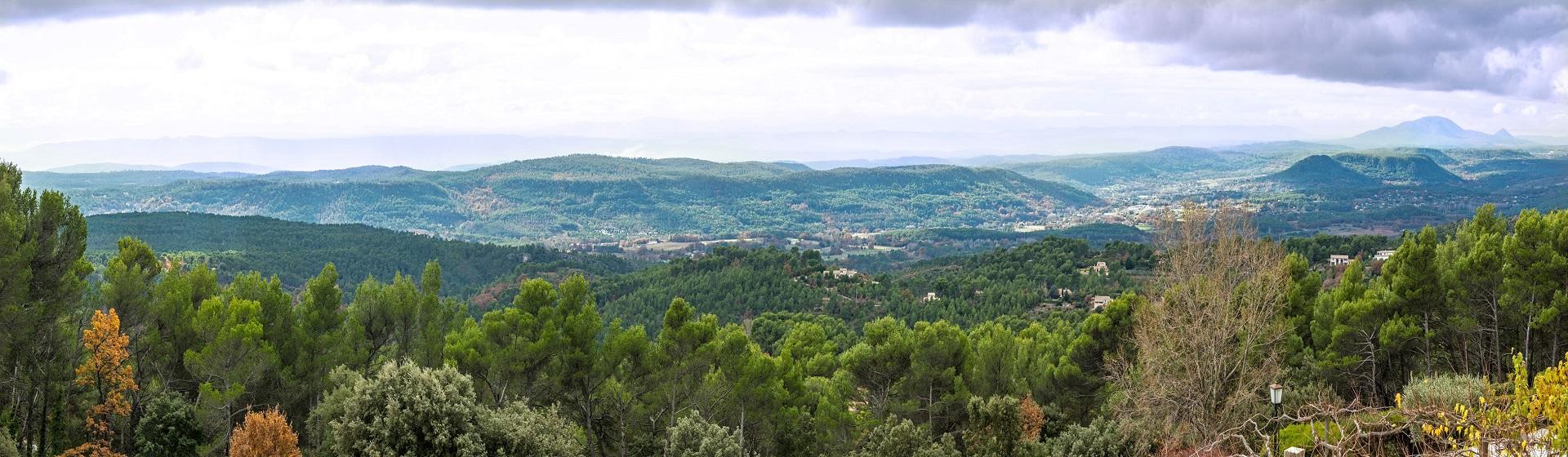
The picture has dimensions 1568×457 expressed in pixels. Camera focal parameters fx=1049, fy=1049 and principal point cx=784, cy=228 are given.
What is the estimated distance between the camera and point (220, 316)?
838 inches

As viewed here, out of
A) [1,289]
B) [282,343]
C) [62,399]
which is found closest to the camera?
[1,289]

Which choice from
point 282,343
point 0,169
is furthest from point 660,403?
point 0,169

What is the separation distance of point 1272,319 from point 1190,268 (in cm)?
405

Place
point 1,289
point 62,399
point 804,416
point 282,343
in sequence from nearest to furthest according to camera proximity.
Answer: point 1,289 → point 62,399 → point 282,343 → point 804,416

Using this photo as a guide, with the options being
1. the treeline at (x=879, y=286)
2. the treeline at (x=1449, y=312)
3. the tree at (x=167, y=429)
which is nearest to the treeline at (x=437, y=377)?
the tree at (x=167, y=429)

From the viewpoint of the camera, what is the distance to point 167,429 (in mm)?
19703

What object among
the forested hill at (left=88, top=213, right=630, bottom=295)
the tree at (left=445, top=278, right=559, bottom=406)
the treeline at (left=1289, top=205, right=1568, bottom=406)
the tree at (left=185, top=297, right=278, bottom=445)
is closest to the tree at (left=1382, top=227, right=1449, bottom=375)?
the treeline at (left=1289, top=205, right=1568, bottom=406)

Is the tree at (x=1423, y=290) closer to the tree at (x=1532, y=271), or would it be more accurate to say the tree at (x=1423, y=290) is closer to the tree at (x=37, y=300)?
the tree at (x=1532, y=271)

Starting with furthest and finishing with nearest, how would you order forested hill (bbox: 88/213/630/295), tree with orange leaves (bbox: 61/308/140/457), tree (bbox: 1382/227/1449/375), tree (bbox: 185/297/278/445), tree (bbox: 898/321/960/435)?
forested hill (bbox: 88/213/630/295)
tree (bbox: 898/321/960/435)
tree (bbox: 1382/227/1449/375)
tree (bbox: 185/297/278/445)
tree with orange leaves (bbox: 61/308/140/457)

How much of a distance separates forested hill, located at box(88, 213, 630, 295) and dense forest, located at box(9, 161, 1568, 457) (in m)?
63.2

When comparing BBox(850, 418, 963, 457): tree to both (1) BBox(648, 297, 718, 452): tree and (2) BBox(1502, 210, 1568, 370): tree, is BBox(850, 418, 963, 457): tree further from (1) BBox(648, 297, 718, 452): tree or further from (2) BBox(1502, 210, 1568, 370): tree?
(2) BBox(1502, 210, 1568, 370): tree

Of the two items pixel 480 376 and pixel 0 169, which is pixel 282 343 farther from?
pixel 0 169

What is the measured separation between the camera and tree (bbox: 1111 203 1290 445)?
1914 cm

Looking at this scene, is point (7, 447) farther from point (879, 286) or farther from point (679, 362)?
point (879, 286)
